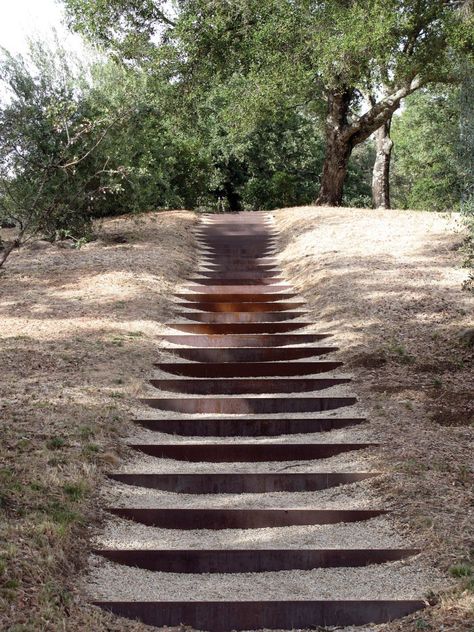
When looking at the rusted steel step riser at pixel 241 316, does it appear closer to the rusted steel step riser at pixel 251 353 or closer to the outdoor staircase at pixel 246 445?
the outdoor staircase at pixel 246 445

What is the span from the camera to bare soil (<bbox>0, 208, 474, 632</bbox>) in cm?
495

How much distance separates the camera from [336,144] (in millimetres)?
20094

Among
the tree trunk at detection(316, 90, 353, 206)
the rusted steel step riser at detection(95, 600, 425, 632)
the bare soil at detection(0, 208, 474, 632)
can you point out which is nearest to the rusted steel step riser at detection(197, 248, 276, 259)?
the bare soil at detection(0, 208, 474, 632)

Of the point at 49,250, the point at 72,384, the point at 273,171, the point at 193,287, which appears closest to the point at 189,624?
the point at 72,384

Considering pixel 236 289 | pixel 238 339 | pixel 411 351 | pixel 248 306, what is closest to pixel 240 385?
pixel 238 339

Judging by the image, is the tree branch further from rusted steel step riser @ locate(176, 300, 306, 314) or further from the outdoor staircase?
rusted steel step riser @ locate(176, 300, 306, 314)

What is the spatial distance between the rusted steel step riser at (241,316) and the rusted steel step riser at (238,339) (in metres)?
1.14

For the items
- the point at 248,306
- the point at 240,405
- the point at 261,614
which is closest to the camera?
the point at 261,614

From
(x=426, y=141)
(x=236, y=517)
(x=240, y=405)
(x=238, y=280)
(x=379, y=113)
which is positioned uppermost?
(x=426, y=141)

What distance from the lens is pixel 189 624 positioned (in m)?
4.79

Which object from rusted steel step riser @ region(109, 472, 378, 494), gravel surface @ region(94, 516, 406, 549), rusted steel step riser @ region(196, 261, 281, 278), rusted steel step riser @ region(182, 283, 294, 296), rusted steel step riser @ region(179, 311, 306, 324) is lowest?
gravel surface @ region(94, 516, 406, 549)

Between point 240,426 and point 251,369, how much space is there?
5.49 feet

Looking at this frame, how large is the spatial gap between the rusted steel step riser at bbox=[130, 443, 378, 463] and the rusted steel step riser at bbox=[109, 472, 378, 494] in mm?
534

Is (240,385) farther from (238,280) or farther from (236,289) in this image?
(238,280)
